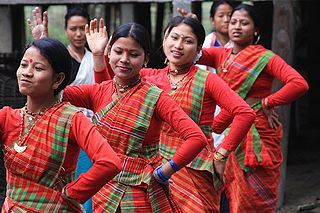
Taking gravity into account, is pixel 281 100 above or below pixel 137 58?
below

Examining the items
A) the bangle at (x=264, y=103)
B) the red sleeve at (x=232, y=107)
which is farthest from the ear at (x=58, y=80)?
the bangle at (x=264, y=103)

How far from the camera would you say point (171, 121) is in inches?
156

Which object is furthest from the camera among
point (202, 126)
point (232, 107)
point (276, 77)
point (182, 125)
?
point (276, 77)

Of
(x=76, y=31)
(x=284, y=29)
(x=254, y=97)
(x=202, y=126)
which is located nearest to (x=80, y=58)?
(x=76, y=31)

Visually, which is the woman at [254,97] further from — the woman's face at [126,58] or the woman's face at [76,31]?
the woman's face at [126,58]

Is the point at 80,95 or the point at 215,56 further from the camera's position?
the point at 215,56

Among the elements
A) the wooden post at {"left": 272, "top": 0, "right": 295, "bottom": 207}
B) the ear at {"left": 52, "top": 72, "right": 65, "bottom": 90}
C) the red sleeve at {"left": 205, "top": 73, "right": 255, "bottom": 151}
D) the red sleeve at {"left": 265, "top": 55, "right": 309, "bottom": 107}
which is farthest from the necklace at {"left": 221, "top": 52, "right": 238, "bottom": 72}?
the ear at {"left": 52, "top": 72, "right": 65, "bottom": 90}

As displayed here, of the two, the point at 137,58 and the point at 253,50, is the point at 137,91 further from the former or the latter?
the point at 253,50

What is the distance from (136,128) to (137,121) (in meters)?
0.04

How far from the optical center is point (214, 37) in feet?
22.1

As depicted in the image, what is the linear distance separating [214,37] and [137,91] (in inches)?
110

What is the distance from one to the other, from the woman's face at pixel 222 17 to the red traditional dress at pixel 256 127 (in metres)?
0.86

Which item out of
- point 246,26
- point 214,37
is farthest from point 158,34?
point 246,26

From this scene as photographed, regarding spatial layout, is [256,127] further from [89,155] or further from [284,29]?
[89,155]
